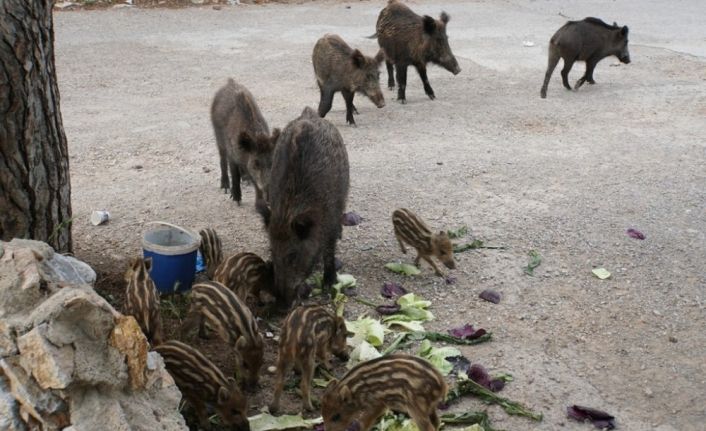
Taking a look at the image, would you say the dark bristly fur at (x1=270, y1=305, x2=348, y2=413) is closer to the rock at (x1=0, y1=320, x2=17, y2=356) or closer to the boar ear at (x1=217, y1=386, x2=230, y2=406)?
the boar ear at (x1=217, y1=386, x2=230, y2=406)

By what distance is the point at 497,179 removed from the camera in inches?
347

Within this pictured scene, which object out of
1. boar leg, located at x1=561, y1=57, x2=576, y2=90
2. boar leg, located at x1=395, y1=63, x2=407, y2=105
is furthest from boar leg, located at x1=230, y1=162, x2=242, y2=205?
boar leg, located at x1=561, y1=57, x2=576, y2=90

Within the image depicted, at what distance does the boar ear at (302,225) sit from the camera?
19.3ft

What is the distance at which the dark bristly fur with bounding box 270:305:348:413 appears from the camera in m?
4.93

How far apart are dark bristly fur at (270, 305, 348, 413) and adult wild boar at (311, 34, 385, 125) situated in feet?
20.0

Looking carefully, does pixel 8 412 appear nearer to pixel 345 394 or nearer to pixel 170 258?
pixel 345 394

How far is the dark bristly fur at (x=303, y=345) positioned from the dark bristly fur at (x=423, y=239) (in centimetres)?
168

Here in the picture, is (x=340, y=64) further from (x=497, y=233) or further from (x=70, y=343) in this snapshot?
(x=70, y=343)

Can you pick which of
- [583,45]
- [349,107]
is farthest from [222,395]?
[583,45]

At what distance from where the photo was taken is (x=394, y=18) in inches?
490

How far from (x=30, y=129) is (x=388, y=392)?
9.18ft

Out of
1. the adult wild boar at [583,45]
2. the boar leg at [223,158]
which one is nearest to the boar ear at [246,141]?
the boar leg at [223,158]

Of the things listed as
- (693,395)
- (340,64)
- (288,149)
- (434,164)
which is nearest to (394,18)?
(340,64)

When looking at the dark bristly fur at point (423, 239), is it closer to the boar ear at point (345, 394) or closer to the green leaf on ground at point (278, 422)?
the green leaf on ground at point (278, 422)
